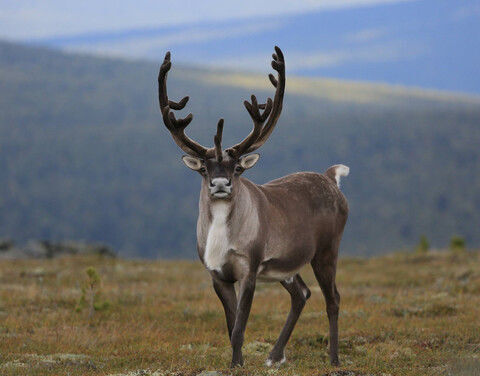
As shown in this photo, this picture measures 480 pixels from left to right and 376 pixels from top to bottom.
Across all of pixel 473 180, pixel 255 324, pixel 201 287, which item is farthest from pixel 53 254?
pixel 473 180

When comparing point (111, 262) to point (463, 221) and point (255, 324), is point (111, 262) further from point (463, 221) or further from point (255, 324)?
point (463, 221)

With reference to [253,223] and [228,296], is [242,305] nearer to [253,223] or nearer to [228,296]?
[228,296]

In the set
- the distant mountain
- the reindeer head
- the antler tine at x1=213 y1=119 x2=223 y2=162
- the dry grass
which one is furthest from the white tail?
the distant mountain

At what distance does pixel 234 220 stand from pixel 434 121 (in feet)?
304

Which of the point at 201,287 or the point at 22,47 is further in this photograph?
the point at 22,47

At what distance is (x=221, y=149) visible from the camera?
9734 mm

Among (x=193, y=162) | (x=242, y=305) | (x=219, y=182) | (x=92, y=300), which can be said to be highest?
(x=193, y=162)

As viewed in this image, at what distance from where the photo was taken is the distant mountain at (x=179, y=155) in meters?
82.2

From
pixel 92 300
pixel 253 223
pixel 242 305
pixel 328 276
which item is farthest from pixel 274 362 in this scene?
pixel 92 300

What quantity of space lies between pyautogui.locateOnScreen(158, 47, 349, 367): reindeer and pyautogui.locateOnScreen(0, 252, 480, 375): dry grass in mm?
875

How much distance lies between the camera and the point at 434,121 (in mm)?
99438

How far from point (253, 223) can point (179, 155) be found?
85138mm

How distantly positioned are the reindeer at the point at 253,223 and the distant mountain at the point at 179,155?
59.4m

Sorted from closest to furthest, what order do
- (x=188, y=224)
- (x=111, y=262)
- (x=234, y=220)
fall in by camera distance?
(x=234, y=220) < (x=111, y=262) < (x=188, y=224)
